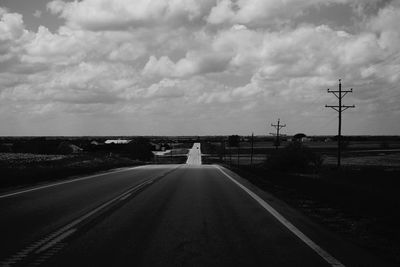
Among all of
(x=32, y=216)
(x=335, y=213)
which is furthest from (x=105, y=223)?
(x=335, y=213)

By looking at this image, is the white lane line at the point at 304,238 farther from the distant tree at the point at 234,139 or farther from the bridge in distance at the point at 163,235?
the distant tree at the point at 234,139

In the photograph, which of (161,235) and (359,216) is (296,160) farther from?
(161,235)

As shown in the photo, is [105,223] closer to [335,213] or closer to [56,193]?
[335,213]

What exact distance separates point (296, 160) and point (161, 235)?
49593mm

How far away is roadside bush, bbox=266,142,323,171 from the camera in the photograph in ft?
185

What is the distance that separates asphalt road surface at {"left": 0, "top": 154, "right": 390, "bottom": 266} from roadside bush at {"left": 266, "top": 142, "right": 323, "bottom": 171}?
4357 centimetres

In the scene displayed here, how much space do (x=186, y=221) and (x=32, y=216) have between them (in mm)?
3317

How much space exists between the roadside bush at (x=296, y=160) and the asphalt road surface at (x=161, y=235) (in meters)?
43.6

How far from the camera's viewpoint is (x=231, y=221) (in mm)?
10297

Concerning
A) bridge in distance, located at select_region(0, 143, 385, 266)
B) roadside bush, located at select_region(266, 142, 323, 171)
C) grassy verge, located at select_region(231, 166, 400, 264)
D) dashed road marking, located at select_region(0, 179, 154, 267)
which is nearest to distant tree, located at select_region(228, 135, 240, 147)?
roadside bush, located at select_region(266, 142, 323, 171)

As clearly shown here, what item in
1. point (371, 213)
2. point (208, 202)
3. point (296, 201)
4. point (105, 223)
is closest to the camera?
point (105, 223)

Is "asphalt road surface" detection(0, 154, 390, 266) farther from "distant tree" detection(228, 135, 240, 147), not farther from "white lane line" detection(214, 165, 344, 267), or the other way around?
"distant tree" detection(228, 135, 240, 147)

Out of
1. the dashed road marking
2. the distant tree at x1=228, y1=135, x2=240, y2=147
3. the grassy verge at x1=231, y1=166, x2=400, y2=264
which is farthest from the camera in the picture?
the distant tree at x1=228, y1=135, x2=240, y2=147

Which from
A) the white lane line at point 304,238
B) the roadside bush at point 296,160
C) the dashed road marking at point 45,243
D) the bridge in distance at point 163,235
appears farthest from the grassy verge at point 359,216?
the roadside bush at point 296,160
